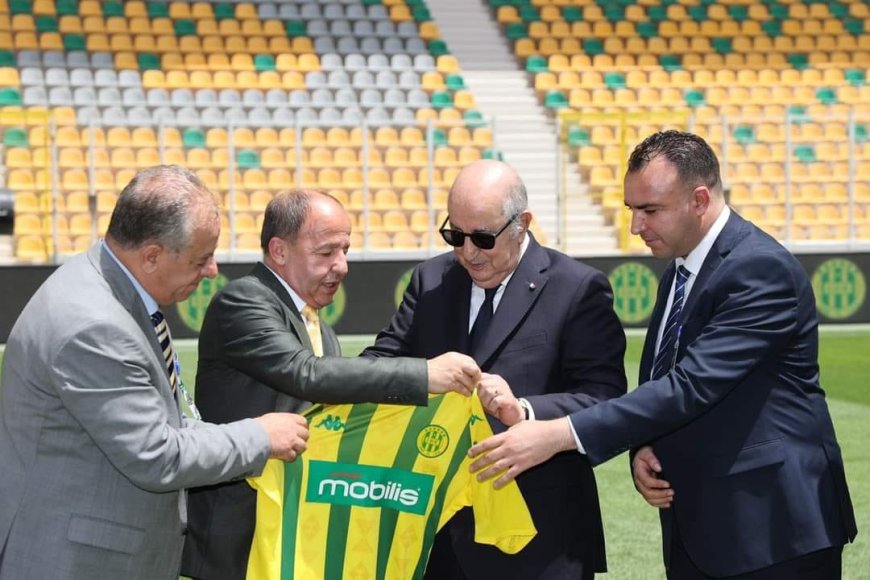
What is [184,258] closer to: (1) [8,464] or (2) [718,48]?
(1) [8,464]

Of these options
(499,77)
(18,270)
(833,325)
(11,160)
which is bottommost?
(833,325)

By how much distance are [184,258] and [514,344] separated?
912 mm

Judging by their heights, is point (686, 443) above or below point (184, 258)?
below

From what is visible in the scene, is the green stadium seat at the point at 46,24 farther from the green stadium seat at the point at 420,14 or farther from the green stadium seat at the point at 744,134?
the green stadium seat at the point at 744,134

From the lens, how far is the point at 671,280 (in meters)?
3.44

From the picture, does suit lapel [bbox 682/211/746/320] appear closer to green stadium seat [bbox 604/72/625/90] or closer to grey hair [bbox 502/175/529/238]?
grey hair [bbox 502/175/529/238]

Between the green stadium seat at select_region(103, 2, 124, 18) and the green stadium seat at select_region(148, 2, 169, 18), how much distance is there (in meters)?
0.47

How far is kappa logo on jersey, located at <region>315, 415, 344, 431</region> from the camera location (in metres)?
3.28

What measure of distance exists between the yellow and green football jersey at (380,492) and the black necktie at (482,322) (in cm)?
19

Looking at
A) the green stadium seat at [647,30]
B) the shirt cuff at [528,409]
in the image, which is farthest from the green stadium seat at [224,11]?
the shirt cuff at [528,409]

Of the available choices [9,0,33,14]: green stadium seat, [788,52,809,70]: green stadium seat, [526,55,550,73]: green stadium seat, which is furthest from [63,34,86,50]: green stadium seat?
[788,52,809,70]: green stadium seat

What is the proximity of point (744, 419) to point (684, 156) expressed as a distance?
2.13 ft

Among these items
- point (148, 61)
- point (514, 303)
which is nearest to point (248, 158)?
point (148, 61)

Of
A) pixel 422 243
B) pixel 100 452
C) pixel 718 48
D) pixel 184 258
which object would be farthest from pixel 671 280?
→ pixel 718 48
